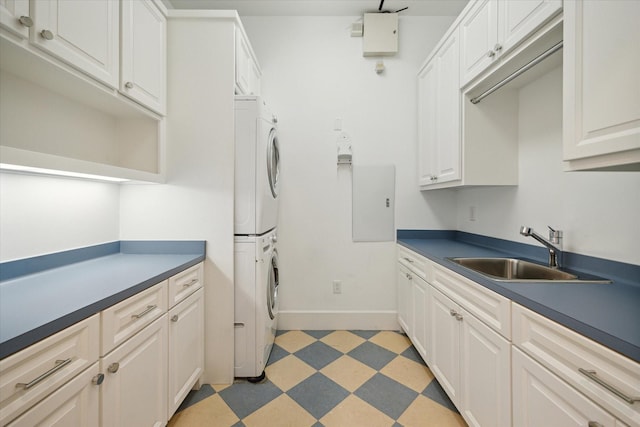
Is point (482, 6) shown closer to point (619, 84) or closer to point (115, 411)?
point (619, 84)

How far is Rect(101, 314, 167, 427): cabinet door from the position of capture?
3.21 ft

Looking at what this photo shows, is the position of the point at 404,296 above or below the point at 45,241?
below

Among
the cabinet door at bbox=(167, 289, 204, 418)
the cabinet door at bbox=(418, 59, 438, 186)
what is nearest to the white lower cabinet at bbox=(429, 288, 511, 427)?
the cabinet door at bbox=(418, 59, 438, 186)

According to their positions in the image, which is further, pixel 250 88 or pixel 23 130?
pixel 250 88

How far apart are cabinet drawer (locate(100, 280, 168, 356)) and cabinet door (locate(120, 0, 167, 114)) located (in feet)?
3.45

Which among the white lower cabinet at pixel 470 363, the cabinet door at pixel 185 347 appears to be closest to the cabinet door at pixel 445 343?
the white lower cabinet at pixel 470 363

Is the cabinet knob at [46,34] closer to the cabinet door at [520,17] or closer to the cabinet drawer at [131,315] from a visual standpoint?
the cabinet drawer at [131,315]

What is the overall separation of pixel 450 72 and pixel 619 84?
4.19 feet

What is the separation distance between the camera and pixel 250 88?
2232 mm

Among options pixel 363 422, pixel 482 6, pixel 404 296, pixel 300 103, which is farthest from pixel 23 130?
pixel 404 296

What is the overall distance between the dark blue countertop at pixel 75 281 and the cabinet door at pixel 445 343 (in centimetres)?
154

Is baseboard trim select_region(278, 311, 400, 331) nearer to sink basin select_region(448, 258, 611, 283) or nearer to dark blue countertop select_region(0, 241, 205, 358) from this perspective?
sink basin select_region(448, 258, 611, 283)

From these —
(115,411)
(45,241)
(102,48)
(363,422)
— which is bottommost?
(363,422)

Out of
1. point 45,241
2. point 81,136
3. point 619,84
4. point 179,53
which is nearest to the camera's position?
point 619,84
